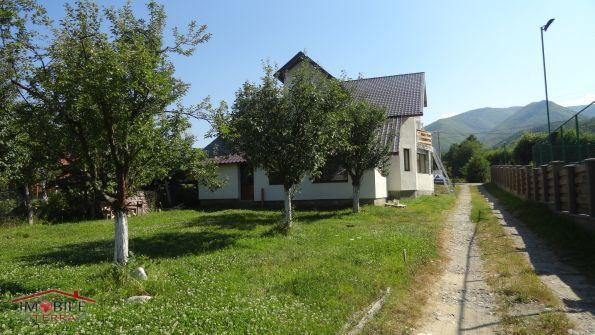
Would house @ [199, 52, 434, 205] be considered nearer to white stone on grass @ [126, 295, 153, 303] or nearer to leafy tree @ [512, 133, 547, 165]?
white stone on grass @ [126, 295, 153, 303]

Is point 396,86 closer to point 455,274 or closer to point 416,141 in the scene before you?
point 416,141

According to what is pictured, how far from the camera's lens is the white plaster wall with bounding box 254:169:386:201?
72.4ft

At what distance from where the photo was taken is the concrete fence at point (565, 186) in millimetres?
10773

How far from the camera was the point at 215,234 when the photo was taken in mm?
14141

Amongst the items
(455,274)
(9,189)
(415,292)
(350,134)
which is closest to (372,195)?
(350,134)

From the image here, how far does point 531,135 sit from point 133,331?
6114cm

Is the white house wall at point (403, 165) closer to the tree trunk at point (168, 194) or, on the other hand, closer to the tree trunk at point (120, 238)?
the tree trunk at point (168, 194)

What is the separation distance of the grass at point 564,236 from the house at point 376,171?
278 inches

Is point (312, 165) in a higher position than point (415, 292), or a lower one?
higher

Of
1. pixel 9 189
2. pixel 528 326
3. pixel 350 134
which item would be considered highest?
pixel 350 134

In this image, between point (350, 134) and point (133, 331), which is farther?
point (350, 134)

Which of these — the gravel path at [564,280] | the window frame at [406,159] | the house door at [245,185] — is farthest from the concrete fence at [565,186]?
the house door at [245,185]

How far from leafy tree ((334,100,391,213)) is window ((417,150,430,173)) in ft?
32.9

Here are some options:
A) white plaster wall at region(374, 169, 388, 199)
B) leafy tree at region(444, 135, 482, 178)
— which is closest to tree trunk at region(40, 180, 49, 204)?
white plaster wall at region(374, 169, 388, 199)
